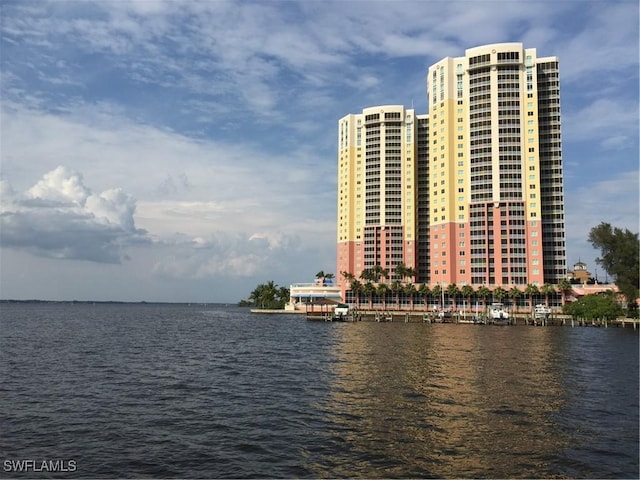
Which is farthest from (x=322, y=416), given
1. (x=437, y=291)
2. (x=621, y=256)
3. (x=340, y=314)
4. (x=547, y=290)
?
(x=437, y=291)

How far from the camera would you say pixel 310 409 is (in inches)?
1389

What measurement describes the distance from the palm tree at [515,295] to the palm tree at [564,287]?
14.0 meters

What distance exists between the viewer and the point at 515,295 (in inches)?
6786

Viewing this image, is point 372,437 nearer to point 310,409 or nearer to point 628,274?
point 310,409

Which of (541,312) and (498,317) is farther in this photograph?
(541,312)

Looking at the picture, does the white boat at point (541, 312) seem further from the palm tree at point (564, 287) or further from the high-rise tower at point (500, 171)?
the high-rise tower at point (500, 171)

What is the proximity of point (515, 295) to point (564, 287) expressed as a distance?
17.1 metres

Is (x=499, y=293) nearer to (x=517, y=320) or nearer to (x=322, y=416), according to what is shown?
(x=517, y=320)

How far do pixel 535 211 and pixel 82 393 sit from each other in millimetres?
169184

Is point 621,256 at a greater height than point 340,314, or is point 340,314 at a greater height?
point 621,256

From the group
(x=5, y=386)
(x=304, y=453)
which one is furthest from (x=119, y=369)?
(x=304, y=453)

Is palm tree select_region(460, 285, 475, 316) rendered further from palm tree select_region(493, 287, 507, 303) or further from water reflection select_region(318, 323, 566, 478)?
water reflection select_region(318, 323, 566, 478)

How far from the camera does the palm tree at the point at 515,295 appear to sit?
171625 millimetres

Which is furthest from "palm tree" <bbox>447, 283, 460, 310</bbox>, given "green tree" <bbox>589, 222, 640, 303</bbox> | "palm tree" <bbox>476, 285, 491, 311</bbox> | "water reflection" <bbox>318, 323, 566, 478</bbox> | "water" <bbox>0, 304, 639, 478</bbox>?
"water reflection" <bbox>318, 323, 566, 478</bbox>
